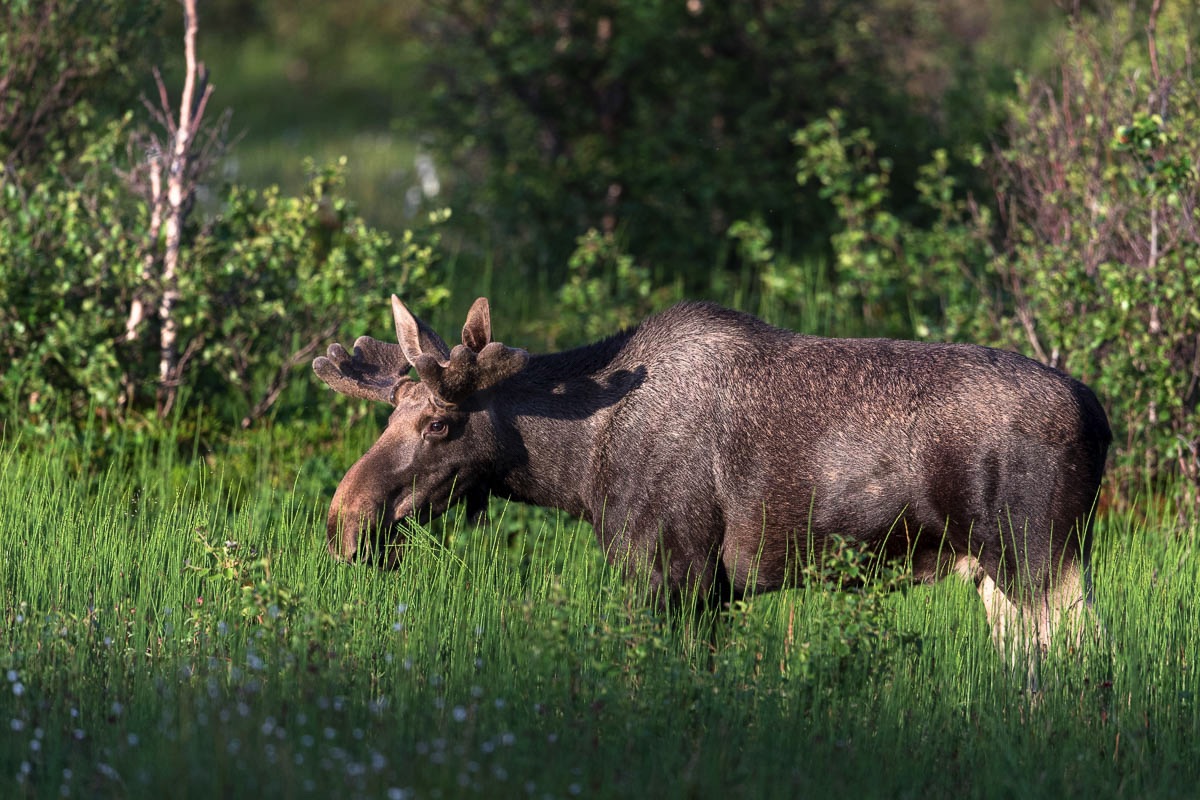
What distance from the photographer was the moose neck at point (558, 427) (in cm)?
765

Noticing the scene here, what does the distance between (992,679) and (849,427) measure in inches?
51.9

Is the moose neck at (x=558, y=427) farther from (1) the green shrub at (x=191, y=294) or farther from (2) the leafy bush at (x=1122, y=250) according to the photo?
(2) the leafy bush at (x=1122, y=250)

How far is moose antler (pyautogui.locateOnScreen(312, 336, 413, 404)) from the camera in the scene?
304 inches

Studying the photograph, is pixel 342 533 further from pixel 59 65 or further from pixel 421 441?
pixel 59 65

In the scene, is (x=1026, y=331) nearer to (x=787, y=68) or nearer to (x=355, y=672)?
(x=787, y=68)

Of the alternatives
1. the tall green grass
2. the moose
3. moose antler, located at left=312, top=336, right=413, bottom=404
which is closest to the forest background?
the tall green grass

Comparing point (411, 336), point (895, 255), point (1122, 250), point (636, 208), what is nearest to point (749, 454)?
point (411, 336)

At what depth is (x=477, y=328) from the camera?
7516 millimetres

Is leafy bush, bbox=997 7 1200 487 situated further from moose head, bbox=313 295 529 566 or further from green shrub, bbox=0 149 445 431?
moose head, bbox=313 295 529 566

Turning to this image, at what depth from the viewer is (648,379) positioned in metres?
7.66

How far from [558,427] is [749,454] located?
937 millimetres

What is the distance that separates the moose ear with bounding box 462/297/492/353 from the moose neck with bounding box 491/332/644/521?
291 mm

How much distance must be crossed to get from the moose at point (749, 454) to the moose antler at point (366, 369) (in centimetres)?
2

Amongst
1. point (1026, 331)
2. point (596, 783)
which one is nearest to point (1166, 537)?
point (1026, 331)
